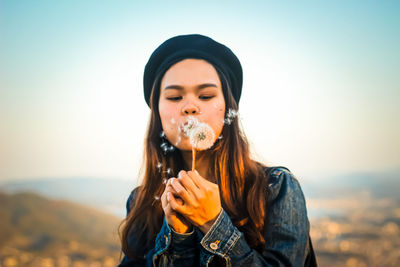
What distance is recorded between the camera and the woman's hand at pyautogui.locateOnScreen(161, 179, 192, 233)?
1.40 meters

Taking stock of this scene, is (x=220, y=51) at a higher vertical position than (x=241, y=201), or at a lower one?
higher

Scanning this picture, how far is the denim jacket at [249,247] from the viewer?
1.38 m

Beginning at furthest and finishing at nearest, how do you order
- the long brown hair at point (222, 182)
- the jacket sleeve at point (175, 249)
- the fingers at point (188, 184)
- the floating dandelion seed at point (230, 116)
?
the floating dandelion seed at point (230, 116)
the long brown hair at point (222, 182)
the jacket sleeve at point (175, 249)
the fingers at point (188, 184)

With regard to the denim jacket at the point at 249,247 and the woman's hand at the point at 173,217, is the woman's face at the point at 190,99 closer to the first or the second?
the woman's hand at the point at 173,217

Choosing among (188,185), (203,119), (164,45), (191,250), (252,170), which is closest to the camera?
(188,185)

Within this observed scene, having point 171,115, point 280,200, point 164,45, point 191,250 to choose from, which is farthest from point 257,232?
point 164,45

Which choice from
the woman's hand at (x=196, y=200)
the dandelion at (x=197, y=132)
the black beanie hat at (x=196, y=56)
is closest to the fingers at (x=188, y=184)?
the woman's hand at (x=196, y=200)

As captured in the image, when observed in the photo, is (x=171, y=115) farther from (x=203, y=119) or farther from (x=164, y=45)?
(x=164, y=45)

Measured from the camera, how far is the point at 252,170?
1.76 metres

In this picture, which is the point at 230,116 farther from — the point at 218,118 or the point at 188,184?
the point at 188,184

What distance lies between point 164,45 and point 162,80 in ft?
0.78

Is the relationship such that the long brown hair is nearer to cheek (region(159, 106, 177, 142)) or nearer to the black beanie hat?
the black beanie hat

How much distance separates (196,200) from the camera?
52.4 inches

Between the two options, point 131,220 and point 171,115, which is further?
point 131,220
